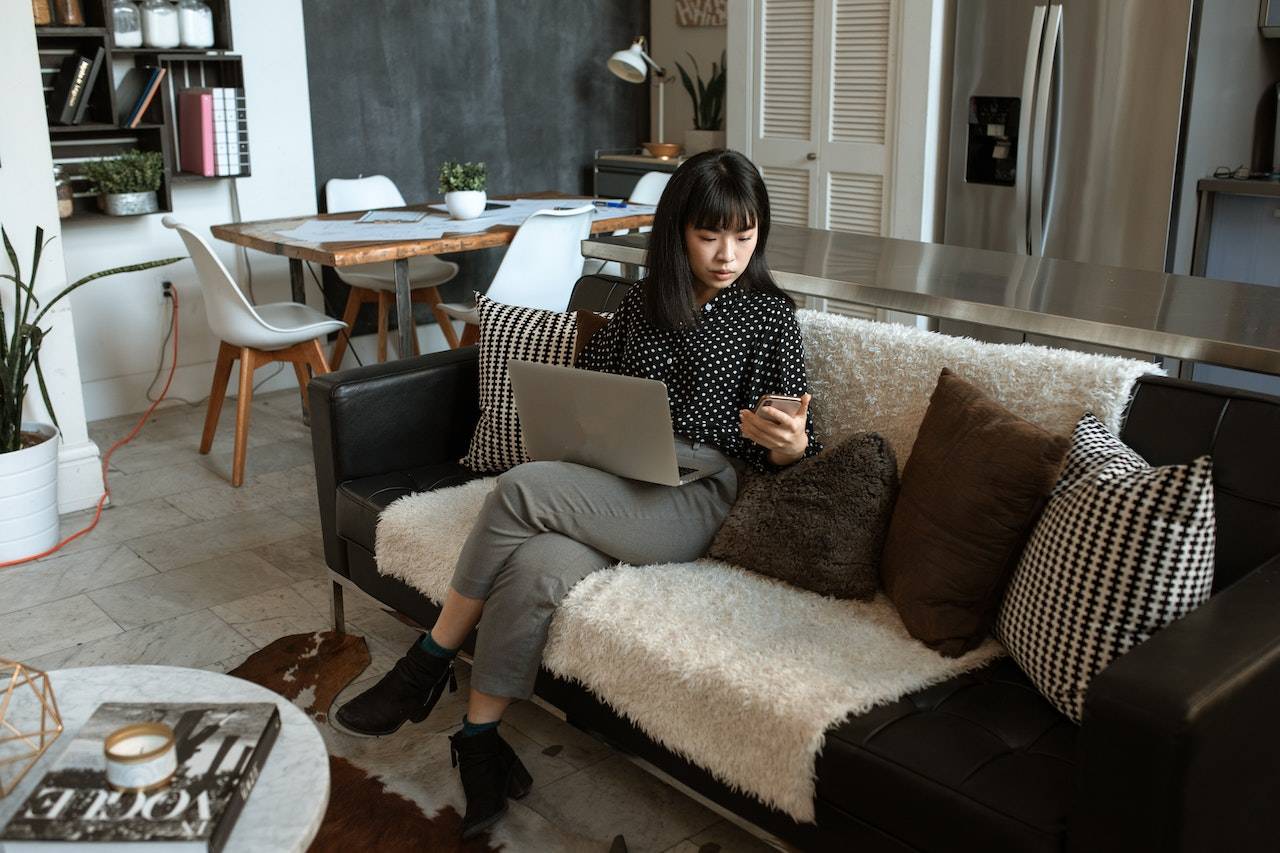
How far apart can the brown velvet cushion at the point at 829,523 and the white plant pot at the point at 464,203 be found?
2256mm

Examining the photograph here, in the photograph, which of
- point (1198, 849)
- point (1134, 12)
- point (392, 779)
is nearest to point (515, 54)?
point (1134, 12)

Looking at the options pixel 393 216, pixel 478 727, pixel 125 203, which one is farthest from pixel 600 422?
pixel 125 203

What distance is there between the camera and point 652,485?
81.4 inches

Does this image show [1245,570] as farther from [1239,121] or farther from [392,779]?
[1239,121]

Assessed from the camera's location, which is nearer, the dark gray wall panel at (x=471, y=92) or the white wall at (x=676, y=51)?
the dark gray wall panel at (x=471, y=92)

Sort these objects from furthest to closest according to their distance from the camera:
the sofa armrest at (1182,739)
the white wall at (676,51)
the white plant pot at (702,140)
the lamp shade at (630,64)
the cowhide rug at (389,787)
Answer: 1. the white wall at (676,51)
2. the white plant pot at (702,140)
3. the lamp shade at (630,64)
4. the cowhide rug at (389,787)
5. the sofa armrest at (1182,739)

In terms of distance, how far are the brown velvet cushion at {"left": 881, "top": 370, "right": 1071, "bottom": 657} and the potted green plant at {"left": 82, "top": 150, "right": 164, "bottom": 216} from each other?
3140 mm

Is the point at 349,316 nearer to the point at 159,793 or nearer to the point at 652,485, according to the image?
the point at 652,485

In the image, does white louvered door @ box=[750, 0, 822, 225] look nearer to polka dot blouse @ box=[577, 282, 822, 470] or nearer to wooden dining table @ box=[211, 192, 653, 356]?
wooden dining table @ box=[211, 192, 653, 356]

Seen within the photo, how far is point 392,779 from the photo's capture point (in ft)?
6.93

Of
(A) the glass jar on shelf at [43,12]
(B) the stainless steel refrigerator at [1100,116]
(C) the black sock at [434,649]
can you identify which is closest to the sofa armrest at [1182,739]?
(C) the black sock at [434,649]

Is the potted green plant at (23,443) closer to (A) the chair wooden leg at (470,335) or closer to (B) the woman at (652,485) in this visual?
(A) the chair wooden leg at (470,335)

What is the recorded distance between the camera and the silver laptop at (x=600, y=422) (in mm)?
1912

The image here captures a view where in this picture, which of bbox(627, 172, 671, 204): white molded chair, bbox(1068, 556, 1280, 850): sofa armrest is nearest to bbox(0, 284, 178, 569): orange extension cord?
bbox(627, 172, 671, 204): white molded chair
